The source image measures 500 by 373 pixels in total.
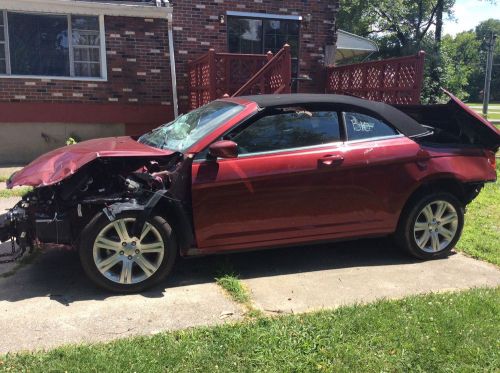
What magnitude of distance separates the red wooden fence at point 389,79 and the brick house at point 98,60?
5.16 feet

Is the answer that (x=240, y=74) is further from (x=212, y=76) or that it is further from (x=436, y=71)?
(x=436, y=71)

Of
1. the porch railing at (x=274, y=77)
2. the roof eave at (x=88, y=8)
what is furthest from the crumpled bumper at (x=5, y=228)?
the roof eave at (x=88, y=8)

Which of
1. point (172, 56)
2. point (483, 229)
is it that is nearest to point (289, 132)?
point (483, 229)

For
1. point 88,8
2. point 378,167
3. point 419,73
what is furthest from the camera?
point 88,8

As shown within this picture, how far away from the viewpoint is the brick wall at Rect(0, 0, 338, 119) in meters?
10.8

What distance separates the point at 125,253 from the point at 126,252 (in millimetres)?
13

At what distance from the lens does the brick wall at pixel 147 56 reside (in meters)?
10.8

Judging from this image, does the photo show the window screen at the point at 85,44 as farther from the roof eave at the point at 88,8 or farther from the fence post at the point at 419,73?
the fence post at the point at 419,73

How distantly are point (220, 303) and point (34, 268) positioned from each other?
1835mm

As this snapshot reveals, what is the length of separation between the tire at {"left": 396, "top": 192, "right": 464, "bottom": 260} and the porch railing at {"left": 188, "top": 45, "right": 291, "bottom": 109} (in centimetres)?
468

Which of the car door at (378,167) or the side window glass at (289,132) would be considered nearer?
the side window glass at (289,132)

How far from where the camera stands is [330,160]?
14.4 feet

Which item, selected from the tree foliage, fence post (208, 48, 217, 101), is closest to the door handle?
fence post (208, 48, 217, 101)

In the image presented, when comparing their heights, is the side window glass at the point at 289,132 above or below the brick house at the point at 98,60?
below
